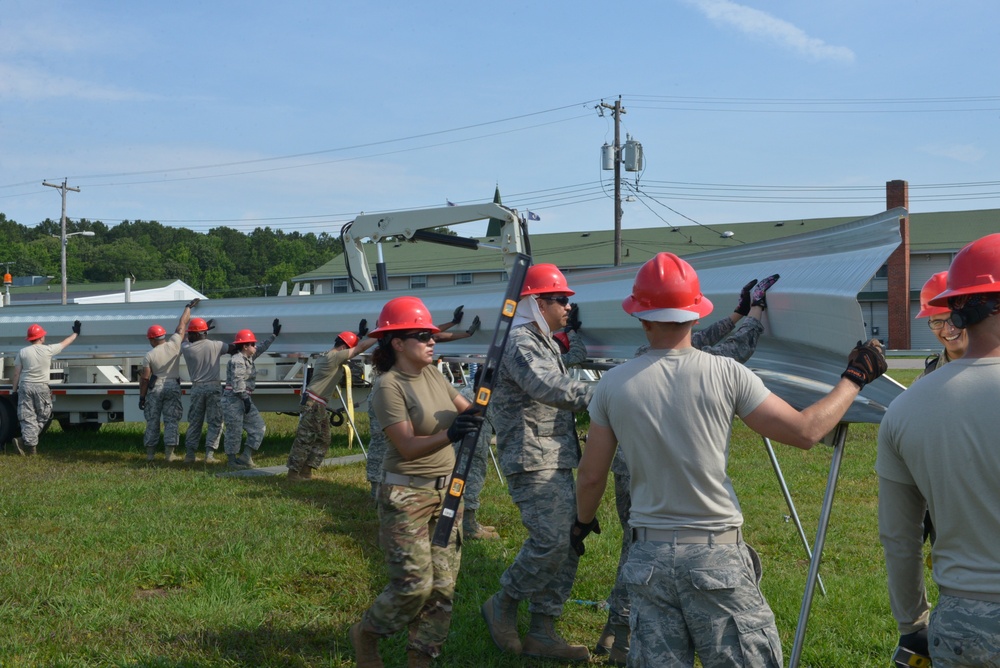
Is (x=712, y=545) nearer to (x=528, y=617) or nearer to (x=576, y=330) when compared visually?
(x=528, y=617)

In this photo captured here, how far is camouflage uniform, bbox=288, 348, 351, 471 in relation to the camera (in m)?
10.1

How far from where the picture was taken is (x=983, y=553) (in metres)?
2.43

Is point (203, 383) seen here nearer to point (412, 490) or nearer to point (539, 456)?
point (539, 456)

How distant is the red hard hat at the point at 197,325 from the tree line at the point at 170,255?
65.4 meters

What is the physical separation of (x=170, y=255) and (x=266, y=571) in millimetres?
94922

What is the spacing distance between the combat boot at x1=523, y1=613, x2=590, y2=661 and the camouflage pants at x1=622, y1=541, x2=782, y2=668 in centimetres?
182

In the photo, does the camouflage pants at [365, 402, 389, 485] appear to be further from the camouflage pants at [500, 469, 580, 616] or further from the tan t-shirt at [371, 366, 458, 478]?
the tan t-shirt at [371, 366, 458, 478]

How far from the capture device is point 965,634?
7.85ft

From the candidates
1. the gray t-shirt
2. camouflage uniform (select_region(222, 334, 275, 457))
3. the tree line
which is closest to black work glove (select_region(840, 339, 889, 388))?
the gray t-shirt

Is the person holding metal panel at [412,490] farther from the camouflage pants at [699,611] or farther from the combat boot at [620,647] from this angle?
the camouflage pants at [699,611]

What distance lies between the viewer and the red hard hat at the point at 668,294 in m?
3.17

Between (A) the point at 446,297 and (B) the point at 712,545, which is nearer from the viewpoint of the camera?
(B) the point at 712,545

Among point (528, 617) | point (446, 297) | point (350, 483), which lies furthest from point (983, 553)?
point (350, 483)

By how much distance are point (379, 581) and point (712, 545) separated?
3.61m
